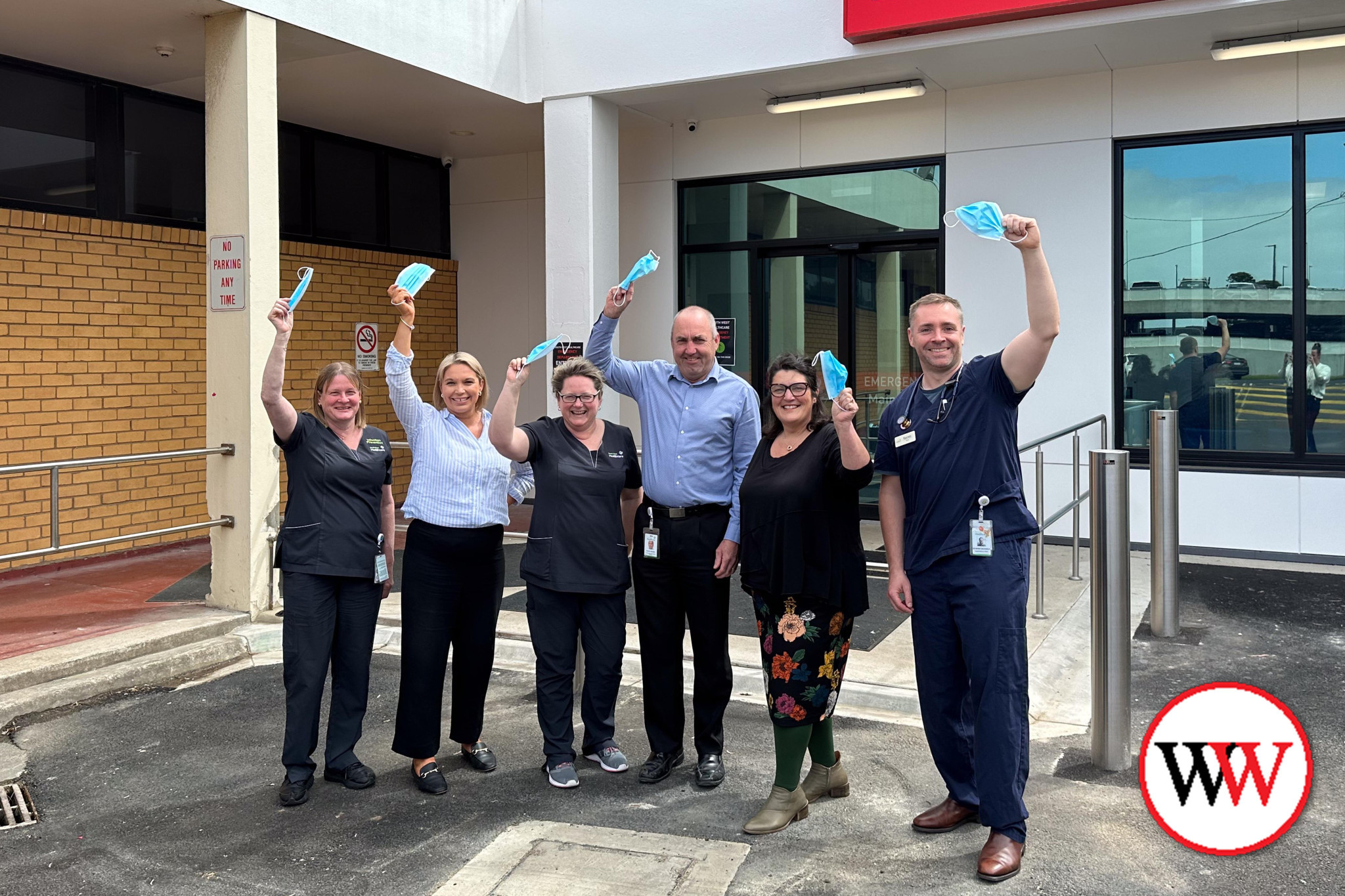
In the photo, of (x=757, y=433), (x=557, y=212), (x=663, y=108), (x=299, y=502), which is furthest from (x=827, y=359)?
(x=663, y=108)

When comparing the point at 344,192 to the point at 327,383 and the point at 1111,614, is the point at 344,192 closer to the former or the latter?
the point at 327,383

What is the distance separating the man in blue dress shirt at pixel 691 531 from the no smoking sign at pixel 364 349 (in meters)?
7.19

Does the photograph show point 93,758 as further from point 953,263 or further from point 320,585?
point 953,263

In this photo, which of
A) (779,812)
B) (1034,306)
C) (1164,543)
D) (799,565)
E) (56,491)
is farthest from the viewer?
(1164,543)

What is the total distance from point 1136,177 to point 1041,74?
3.64 feet

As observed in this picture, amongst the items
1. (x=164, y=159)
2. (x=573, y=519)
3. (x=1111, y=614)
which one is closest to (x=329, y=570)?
(x=573, y=519)

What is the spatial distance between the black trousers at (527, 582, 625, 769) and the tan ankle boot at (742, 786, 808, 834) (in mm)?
839

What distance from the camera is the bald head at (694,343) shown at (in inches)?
173

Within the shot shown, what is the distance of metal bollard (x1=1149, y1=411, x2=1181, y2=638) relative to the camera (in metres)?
6.30

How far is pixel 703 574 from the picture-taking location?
4320 millimetres

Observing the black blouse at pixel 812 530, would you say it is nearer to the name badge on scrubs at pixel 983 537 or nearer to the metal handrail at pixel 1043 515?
the name badge on scrubs at pixel 983 537

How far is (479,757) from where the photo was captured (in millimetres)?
4594

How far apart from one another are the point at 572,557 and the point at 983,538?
160cm

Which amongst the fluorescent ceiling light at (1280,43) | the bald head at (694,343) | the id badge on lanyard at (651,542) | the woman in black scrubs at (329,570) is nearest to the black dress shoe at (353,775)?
the woman in black scrubs at (329,570)
